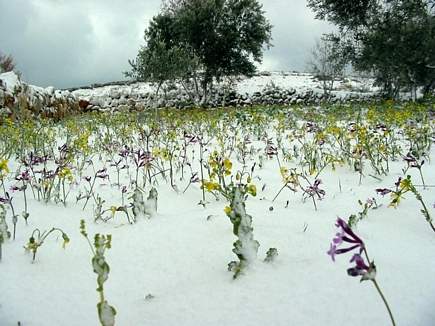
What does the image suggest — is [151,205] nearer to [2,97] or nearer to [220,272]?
[220,272]

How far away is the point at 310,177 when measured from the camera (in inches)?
153

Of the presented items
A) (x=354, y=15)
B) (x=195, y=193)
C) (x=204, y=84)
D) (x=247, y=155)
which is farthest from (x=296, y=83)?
(x=195, y=193)

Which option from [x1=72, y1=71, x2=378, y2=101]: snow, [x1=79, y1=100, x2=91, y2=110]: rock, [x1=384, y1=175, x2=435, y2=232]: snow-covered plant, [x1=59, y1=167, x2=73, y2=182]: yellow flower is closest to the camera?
[x1=384, y1=175, x2=435, y2=232]: snow-covered plant

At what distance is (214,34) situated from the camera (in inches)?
908

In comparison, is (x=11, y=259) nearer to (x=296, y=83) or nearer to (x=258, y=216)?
(x=258, y=216)

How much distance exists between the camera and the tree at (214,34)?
2280 cm

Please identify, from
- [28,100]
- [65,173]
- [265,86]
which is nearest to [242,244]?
[65,173]

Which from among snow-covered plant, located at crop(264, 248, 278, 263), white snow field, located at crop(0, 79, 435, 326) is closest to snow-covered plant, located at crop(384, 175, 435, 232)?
white snow field, located at crop(0, 79, 435, 326)

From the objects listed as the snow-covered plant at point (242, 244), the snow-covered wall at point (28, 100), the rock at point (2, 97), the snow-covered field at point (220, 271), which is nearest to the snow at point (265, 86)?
the snow-covered wall at point (28, 100)

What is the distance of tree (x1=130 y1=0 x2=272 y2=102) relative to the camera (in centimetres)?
2280

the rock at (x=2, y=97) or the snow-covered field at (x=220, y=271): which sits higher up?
the rock at (x=2, y=97)

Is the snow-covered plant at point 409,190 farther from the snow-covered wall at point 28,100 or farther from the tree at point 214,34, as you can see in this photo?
the tree at point 214,34

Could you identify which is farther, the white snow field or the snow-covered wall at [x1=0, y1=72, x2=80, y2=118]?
the snow-covered wall at [x1=0, y1=72, x2=80, y2=118]

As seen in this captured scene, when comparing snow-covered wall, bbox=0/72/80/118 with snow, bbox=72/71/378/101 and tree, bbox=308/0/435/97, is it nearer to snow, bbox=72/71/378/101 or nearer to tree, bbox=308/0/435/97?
snow, bbox=72/71/378/101
